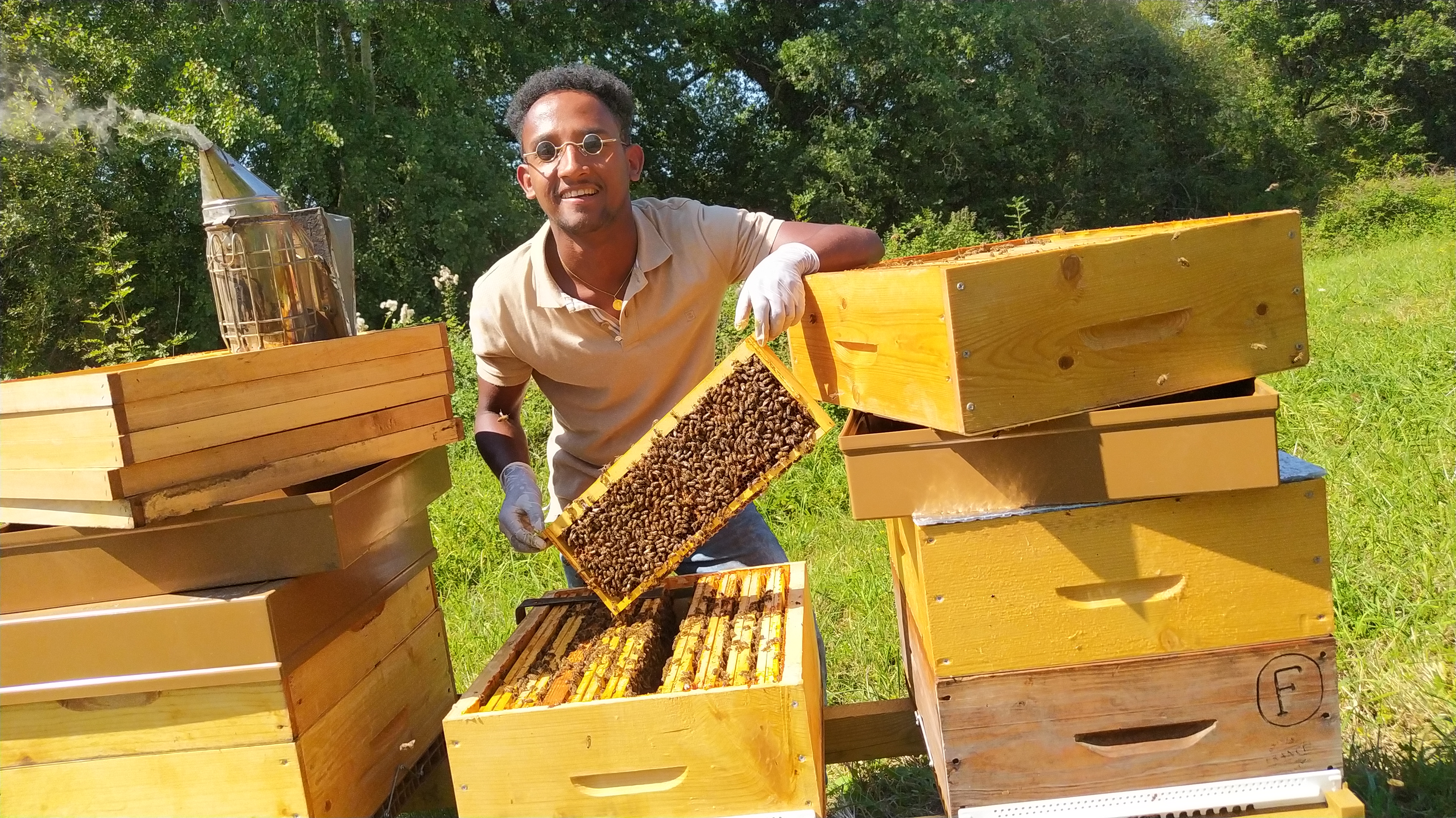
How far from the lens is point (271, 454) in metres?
2.11

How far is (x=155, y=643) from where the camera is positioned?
196 centimetres

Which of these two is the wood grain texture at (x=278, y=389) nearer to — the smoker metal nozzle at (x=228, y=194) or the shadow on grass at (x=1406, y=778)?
the smoker metal nozzle at (x=228, y=194)

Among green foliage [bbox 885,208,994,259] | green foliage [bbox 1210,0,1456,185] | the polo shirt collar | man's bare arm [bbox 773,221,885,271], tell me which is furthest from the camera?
green foliage [bbox 1210,0,1456,185]

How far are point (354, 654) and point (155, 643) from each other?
41 centimetres

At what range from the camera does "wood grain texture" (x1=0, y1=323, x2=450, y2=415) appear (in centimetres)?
183

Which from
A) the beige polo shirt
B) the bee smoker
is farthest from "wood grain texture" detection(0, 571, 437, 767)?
the beige polo shirt

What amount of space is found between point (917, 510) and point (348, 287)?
1.49m

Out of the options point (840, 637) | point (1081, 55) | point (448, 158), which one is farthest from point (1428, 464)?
point (1081, 55)

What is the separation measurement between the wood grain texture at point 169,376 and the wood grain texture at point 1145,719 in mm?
1470

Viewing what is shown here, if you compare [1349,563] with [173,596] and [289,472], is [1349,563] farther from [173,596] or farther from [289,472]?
[173,596]

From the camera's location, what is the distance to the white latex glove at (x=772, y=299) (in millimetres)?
2320

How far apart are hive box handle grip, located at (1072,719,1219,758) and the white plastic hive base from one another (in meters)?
0.08

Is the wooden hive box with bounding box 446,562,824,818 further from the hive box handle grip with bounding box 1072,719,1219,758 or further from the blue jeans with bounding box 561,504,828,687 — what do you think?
the blue jeans with bounding box 561,504,828,687

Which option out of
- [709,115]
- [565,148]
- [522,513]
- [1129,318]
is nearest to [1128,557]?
[1129,318]
